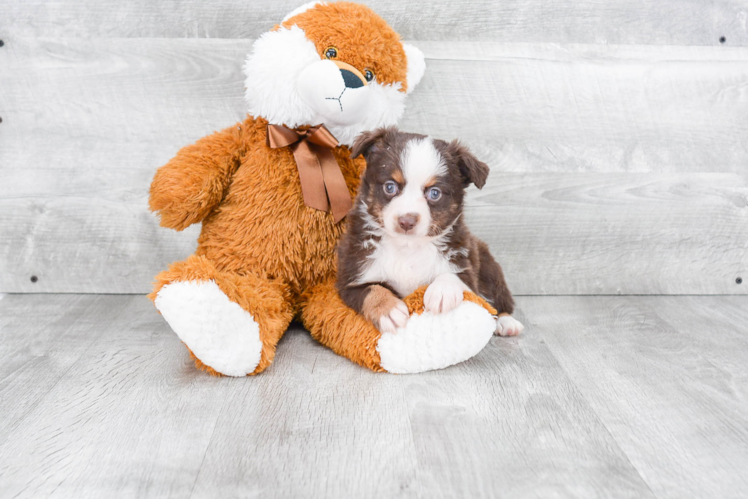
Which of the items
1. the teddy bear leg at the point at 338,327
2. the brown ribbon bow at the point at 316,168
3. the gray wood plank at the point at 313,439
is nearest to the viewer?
the gray wood plank at the point at 313,439

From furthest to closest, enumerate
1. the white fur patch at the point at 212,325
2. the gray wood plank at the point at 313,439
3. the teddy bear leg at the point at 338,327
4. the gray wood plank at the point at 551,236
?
the gray wood plank at the point at 551,236
the teddy bear leg at the point at 338,327
the white fur patch at the point at 212,325
the gray wood plank at the point at 313,439

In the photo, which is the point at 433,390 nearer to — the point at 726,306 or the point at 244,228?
the point at 244,228

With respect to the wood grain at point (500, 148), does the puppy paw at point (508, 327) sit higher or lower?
lower

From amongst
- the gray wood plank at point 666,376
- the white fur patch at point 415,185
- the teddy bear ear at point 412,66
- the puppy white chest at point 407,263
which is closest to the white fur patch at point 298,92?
the teddy bear ear at point 412,66

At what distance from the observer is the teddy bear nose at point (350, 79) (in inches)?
65.4

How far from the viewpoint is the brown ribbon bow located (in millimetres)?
1767

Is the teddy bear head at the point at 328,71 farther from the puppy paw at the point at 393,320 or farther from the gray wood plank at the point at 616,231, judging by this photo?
the gray wood plank at the point at 616,231

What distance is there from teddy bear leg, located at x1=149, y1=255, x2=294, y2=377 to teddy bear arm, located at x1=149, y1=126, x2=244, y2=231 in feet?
0.79

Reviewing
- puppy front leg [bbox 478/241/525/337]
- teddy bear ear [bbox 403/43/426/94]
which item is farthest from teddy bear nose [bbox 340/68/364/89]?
puppy front leg [bbox 478/241/525/337]

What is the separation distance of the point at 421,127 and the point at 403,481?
1.36 m

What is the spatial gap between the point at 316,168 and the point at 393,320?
1.68 ft

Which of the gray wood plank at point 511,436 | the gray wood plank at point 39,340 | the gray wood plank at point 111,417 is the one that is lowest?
the gray wood plank at point 39,340

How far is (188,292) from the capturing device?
4.87ft

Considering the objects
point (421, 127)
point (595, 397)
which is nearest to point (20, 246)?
point (421, 127)
